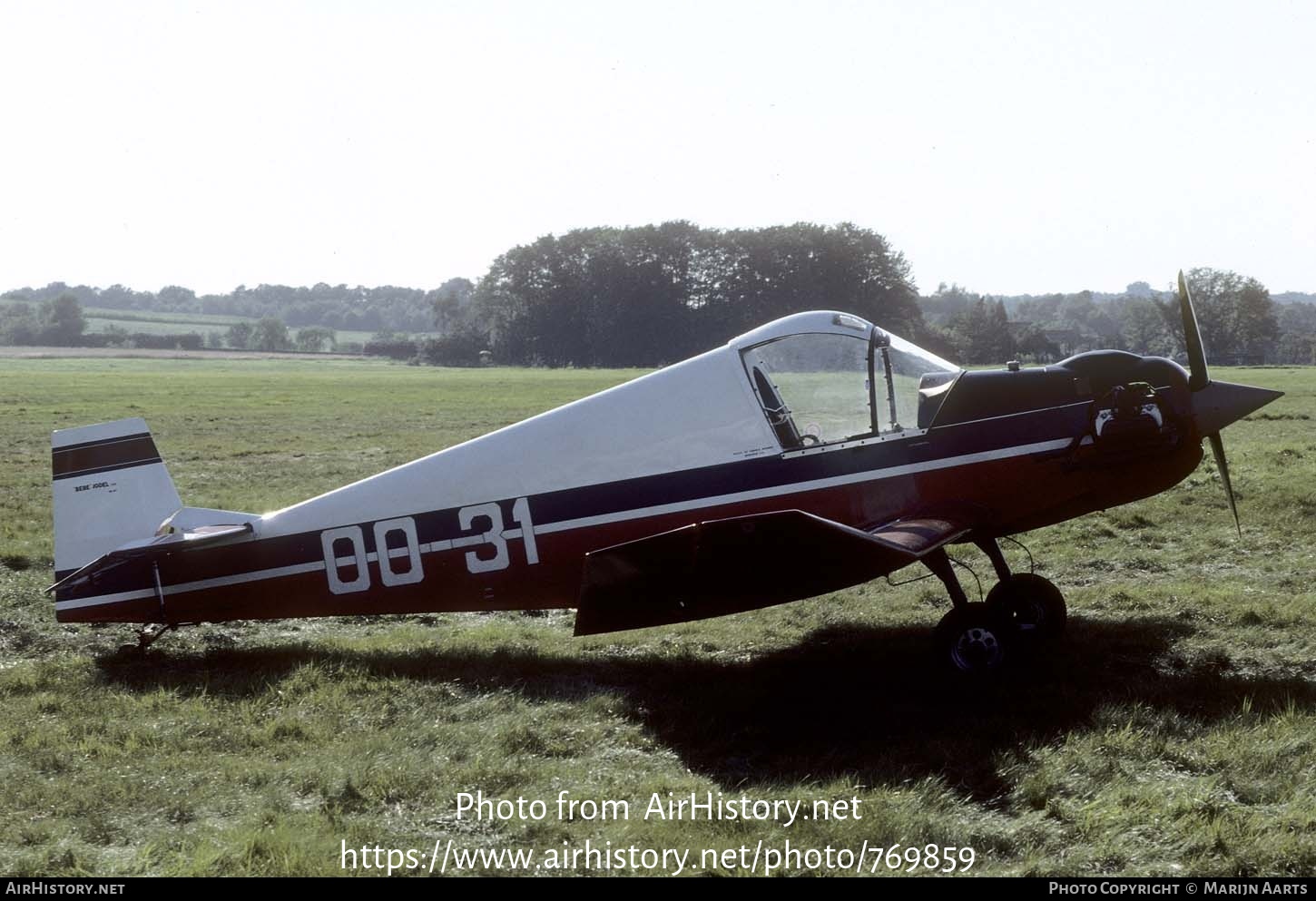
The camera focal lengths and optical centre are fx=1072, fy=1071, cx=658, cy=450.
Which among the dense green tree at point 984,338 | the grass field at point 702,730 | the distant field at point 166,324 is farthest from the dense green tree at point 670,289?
the distant field at point 166,324

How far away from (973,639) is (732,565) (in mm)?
1762

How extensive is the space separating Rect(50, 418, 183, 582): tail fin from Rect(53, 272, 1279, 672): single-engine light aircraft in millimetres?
14

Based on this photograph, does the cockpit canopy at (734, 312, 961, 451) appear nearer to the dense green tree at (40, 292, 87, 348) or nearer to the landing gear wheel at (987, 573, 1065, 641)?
the landing gear wheel at (987, 573, 1065, 641)

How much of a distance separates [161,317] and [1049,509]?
603 feet

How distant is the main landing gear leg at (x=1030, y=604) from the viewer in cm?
751

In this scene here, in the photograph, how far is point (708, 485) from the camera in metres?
6.97

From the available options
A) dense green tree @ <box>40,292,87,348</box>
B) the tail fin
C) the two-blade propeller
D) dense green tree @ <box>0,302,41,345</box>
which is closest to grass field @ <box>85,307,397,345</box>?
dense green tree @ <box>40,292,87,348</box>

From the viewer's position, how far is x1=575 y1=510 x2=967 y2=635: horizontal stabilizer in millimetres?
5711

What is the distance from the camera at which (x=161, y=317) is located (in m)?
170

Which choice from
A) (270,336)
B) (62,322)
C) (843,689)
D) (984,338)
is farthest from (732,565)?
(62,322)

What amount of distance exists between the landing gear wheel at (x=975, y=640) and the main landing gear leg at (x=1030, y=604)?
83 cm

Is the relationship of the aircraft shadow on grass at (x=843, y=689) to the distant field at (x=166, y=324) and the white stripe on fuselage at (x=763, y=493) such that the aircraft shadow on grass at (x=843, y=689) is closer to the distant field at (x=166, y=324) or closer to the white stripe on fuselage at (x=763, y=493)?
the white stripe on fuselage at (x=763, y=493)

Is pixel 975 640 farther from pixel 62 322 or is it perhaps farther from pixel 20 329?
pixel 20 329
